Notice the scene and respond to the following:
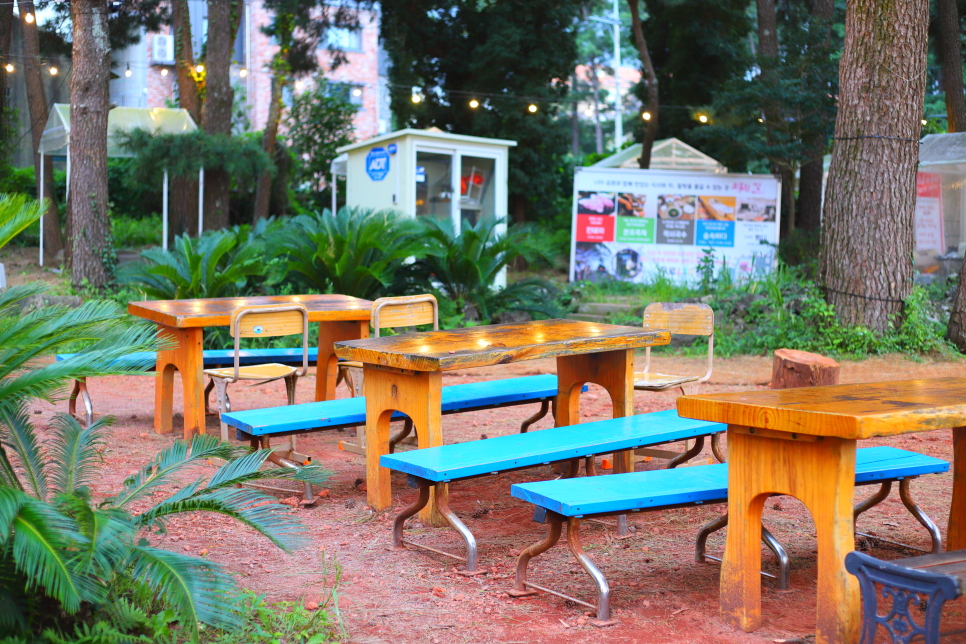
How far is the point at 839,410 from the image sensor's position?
2.85 meters

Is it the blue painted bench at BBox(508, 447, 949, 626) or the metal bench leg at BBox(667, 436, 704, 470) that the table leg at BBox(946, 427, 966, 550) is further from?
the metal bench leg at BBox(667, 436, 704, 470)

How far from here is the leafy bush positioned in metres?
10.2

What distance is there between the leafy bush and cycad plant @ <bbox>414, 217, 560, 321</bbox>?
2.31 metres

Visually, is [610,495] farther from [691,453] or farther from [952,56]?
[952,56]

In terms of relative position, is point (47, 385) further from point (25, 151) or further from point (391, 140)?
point (25, 151)

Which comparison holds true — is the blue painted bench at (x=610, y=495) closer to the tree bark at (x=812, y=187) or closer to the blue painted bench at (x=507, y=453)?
the blue painted bench at (x=507, y=453)

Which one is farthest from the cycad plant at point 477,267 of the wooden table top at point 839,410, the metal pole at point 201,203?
the wooden table top at point 839,410

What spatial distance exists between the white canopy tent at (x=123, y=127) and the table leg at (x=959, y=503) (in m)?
12.7

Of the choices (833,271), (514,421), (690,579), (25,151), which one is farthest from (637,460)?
(25,151)

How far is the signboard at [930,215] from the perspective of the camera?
13.3 metres

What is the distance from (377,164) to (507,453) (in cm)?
1116

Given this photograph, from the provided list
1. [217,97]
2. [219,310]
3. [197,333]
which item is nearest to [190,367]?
[197,333]

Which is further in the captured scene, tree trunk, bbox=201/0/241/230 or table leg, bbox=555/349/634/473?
tree trunk, bbox=201/0/241/230

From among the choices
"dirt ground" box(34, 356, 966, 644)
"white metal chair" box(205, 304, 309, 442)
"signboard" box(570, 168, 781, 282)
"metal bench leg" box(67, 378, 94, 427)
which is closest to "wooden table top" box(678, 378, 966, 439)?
"dirt ground" box(34, 356, 966, 644)
